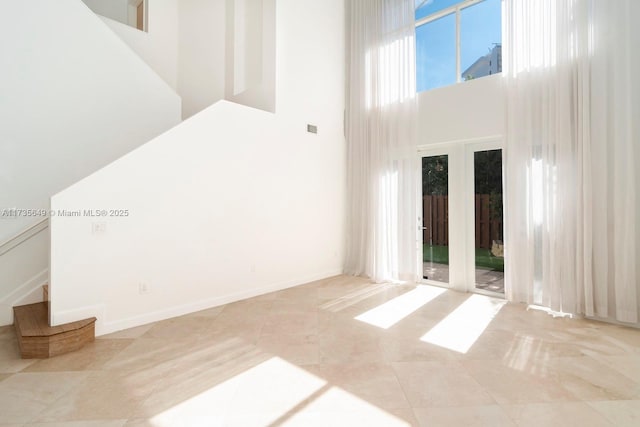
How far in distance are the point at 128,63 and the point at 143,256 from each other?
3.07 m

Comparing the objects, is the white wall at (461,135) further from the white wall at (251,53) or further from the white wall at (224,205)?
the white wall at (251,53)

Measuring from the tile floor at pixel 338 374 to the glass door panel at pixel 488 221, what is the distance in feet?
2.98

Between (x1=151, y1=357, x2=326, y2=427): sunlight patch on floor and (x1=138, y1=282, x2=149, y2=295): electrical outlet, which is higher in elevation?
(x1=138, y1=282, x2=149, y2=295): electrical outlet

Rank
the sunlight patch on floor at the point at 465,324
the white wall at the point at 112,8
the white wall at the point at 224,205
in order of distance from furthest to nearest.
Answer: the white wall at the point at 112,8 → the white wall at the point at 224,205 → the sunlight patch on floor at the point at 465,324

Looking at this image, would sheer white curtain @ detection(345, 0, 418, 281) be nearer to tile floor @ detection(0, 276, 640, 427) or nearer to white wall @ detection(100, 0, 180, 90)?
tile floor @ detection(0, 276, 640, 427)

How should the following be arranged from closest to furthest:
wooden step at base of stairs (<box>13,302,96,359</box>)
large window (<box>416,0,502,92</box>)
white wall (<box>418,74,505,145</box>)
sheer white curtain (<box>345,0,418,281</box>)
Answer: wooden step at base of stairs (<box>13,302,96,359</box>) < white wall (<box>418,74,505,145</box>) < large window (<box>416,0,502,92</box>) < sheer white curtain (<box>345,0,418,281</box>)

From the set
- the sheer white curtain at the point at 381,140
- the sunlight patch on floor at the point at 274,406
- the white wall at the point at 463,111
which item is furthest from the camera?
the sheer white curtain at the point at 381,140

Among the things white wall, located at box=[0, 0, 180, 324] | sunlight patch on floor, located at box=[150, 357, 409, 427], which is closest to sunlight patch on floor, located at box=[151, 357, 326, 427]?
sunlight patch on floor, located at box=[150, 357, 409, 427]

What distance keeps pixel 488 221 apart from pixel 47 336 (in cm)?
551

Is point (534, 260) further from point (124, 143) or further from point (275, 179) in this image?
point (124, 143)

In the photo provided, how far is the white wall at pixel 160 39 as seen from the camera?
5.96 metres

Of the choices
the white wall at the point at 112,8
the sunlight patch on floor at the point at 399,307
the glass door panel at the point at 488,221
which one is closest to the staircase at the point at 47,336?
the sunlight patch on floor at the point at 399,307

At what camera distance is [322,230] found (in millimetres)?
5898

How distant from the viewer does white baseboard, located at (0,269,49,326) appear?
3.54 m
